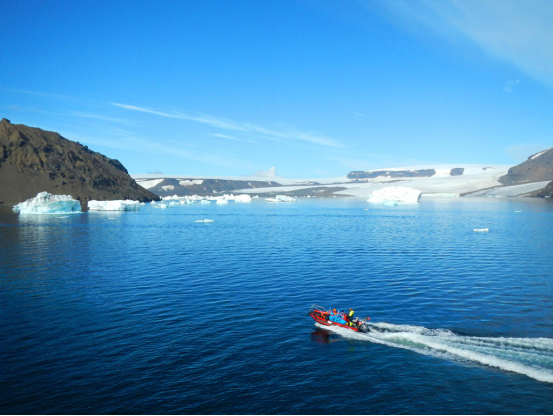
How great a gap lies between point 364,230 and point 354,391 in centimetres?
4726

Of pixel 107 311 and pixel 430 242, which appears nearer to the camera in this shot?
pixel 107 311

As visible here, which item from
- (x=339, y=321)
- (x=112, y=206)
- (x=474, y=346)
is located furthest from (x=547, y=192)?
(x=339, y=321)

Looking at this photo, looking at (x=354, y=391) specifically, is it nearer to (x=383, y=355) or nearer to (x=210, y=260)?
(x=383, y=355)

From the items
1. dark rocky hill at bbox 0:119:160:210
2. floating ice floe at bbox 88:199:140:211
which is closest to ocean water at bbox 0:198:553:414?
floating ice floe at bbox 88:199:140:211

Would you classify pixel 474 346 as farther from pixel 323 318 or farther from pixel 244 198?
pixel 244 198

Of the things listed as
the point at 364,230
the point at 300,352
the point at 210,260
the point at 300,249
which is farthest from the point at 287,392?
the point at 364,230

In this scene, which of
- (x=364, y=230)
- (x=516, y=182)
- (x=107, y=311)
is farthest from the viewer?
(x=516, y=182)

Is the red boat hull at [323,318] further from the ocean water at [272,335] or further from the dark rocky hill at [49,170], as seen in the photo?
the dark rocky hill at [49,170]

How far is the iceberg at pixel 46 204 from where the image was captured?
87.2 meters

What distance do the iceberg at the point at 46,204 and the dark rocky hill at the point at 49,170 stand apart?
1240 inches

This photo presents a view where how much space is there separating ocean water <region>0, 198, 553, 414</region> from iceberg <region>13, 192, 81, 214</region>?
55.8 m

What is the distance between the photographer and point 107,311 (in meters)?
21.5

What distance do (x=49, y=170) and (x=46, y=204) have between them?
5758 cm

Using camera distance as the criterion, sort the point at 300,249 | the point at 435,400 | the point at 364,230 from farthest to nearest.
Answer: the point at 364,230, the point at 300,249, the point at 435,400
